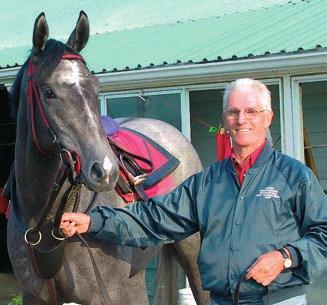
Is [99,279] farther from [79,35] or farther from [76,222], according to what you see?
[79,35]

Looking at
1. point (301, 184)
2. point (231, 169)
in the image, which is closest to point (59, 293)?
point (231, 169)

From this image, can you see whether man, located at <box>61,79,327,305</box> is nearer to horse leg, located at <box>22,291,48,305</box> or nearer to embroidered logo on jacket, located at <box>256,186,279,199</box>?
embroidered logo on jacket, located at <box>256,186,279,199</box>

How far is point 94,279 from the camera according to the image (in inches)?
157

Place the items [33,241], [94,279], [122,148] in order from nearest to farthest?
[33,241], [94,279], [122,148]

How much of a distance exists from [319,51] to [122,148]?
1.91 meters

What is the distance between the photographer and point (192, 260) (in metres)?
5.62

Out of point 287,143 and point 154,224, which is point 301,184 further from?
point 287,143

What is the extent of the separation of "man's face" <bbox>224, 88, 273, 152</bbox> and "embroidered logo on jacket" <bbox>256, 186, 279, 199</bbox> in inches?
7.0

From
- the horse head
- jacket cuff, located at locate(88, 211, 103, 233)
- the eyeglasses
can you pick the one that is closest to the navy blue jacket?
the eyeglasses

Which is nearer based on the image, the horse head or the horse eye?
the horse head

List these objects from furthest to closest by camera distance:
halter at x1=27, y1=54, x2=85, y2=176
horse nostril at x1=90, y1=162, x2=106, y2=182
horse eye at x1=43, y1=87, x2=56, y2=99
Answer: horse eye at x1=43, y1=87, x2=56, y2=99 → halter at x1=27, y1=54, x2=85, y2=176 → horse nostril at x1=90, y1=162, x2=106, y2=182

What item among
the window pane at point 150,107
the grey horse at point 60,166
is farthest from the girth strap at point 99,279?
the window pane at point 150,107

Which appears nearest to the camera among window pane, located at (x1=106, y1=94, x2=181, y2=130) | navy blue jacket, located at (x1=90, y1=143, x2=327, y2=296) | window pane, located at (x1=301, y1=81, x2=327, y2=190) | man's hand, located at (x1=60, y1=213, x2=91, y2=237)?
navy blue jacket, located at (x1=90, y1=143, x2=327, y2=296)

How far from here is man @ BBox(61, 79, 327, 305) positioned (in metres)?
2.60
